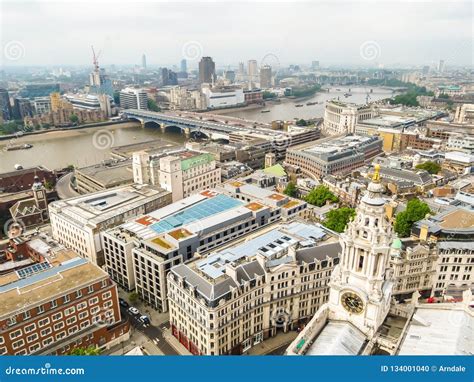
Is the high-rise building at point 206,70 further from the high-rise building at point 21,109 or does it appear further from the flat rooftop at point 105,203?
the flat rooftop at point 105,203

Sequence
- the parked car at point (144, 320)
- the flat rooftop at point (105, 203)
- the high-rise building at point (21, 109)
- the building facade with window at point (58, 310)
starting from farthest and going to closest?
the high-rise building at point (21, 109) < the flat rooftop at point (105, 203) < the parked car at point (144, 320) < the building facade with window at point (58, 310)


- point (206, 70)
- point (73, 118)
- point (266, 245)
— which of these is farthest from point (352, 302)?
point (206, 70)

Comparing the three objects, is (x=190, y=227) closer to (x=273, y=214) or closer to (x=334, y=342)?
(x=273, y=214)

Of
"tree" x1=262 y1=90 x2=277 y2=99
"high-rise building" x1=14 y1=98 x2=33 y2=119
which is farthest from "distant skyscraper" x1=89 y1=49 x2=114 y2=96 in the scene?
"tree" x1=262 y1=90 x2=277 y2=99

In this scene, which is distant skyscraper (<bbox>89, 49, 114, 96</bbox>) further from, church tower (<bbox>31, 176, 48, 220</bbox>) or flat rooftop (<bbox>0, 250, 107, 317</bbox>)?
flat rooftop (<bbox>0, 250, 107, 317</bbox>)

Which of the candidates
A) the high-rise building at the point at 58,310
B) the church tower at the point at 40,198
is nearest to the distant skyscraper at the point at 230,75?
the church tower at the point at 40,198

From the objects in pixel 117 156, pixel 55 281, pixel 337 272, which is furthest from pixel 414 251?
pixel 117 156
